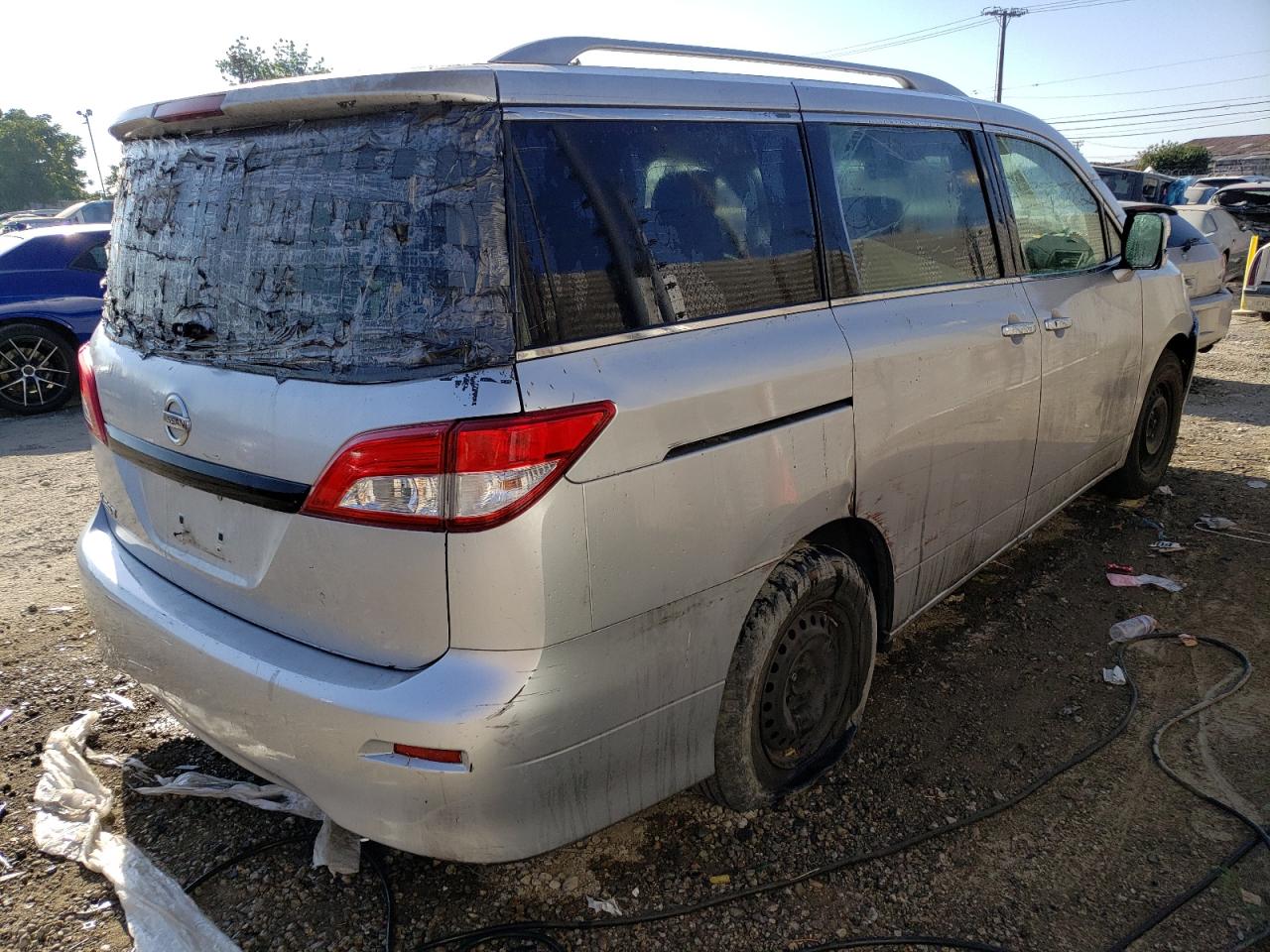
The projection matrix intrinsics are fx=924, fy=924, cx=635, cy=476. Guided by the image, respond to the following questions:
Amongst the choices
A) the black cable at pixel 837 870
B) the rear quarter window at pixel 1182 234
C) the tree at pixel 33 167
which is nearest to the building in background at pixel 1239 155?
the rear quarter window at pixel 1182 234

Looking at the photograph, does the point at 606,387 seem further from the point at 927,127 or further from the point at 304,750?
the point at 927,127

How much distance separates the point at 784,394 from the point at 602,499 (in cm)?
65

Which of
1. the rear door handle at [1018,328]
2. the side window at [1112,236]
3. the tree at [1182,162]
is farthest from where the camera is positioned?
the tree at [1182,162]

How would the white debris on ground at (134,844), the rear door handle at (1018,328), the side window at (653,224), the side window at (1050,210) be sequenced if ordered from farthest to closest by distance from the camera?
the side window at (1050,210), the rear door handle at (1018,328), the white debris on ground at (134,844), the side window at (653,224)

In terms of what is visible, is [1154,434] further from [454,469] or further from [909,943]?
[454,469]

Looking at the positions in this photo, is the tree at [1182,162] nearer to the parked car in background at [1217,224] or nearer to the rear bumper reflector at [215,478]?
the parked car in background at [1217,224]

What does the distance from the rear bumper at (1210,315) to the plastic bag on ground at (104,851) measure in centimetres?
844

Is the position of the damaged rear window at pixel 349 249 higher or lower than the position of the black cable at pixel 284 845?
higher

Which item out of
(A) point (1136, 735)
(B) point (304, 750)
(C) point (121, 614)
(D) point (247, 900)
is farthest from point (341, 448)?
(A) point (1136, 735)

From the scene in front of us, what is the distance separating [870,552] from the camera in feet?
9.61

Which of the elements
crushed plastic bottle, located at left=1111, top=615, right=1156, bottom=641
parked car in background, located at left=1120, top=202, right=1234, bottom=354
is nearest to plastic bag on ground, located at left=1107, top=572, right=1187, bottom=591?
crushed plastic bottle, located at left=1111, top=615, right=1156, bottom=641

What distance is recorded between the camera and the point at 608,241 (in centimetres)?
208

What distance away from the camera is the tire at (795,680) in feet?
7.94

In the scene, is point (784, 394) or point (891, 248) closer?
point (784, 394)
